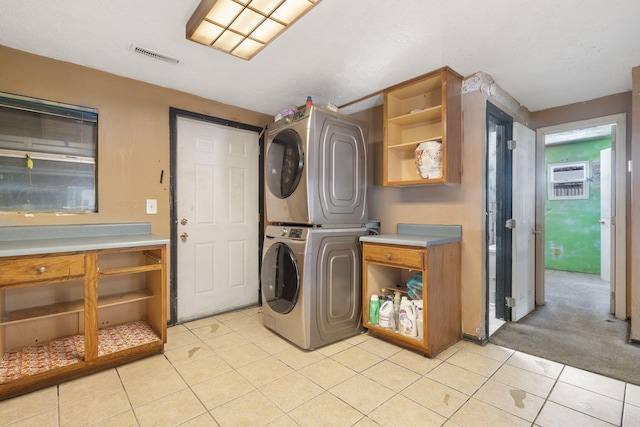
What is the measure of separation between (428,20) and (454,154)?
3.47 ft

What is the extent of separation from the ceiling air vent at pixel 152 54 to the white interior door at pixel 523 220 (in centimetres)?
315

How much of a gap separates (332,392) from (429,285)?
1.00m

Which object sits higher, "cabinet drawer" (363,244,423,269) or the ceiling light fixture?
the ceiling light fixture

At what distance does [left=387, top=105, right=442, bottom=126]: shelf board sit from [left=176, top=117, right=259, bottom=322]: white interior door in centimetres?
162

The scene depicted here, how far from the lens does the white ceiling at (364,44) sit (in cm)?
171

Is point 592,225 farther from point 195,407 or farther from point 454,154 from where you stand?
point 195,407

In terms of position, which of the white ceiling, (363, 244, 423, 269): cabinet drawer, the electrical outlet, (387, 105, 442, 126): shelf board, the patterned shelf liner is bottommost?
the patterned shelf liner

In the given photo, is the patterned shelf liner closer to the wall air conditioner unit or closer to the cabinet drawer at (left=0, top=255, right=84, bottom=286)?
the cabinet drawer at (left=0, top=255, right=84, bottom=286)

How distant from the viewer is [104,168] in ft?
8.16

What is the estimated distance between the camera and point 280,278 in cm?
260

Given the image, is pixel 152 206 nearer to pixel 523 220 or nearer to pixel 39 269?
pixel 39 269

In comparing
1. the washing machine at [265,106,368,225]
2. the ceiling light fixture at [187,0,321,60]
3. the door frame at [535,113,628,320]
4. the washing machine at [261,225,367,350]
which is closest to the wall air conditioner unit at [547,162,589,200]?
the door frame at [535,113,628,320]

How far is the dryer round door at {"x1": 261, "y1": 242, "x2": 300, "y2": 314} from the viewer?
2430 mm

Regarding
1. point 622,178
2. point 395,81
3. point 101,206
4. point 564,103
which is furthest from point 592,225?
point 101,206
